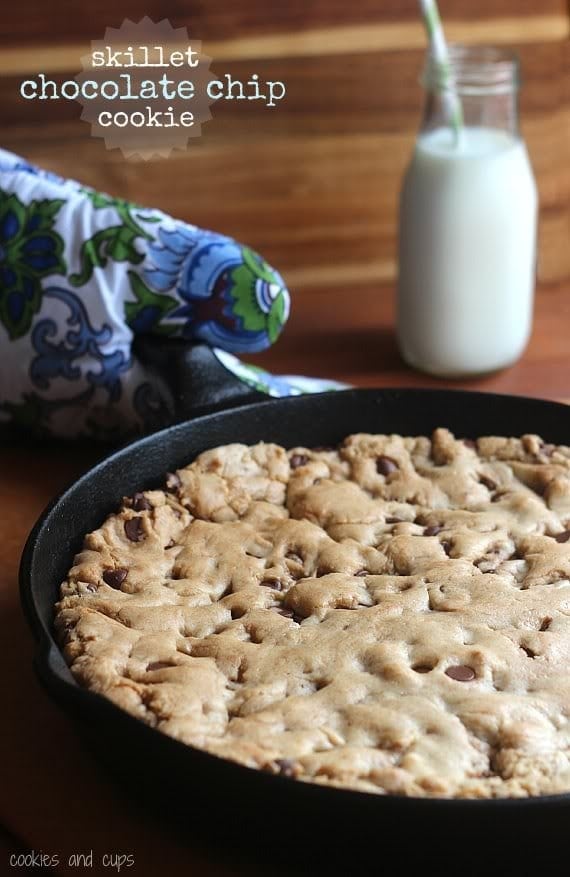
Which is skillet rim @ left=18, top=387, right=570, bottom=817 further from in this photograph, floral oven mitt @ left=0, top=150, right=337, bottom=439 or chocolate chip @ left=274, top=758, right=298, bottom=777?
floral oven mitt @ left=0, top=150, right=337, bottom=439

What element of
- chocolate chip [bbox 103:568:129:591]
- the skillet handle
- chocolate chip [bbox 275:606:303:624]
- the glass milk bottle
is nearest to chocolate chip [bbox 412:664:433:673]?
chocolate chip [bbox 275:606:303:624]

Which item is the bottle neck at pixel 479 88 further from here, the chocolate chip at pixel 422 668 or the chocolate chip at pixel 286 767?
the chocolate chip at pixel 286 767

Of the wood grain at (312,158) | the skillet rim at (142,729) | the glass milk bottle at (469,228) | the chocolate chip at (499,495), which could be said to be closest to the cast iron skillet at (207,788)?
the skillet rim at (142,729)

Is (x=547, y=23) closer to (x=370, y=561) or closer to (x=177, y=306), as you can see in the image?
(x=177, y=306)

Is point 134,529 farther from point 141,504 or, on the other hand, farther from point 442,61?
point 442,61

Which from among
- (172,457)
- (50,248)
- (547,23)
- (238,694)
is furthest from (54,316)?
(547,23)

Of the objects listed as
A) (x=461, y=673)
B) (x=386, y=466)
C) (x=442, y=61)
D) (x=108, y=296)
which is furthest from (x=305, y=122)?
(x=461, y=673)
